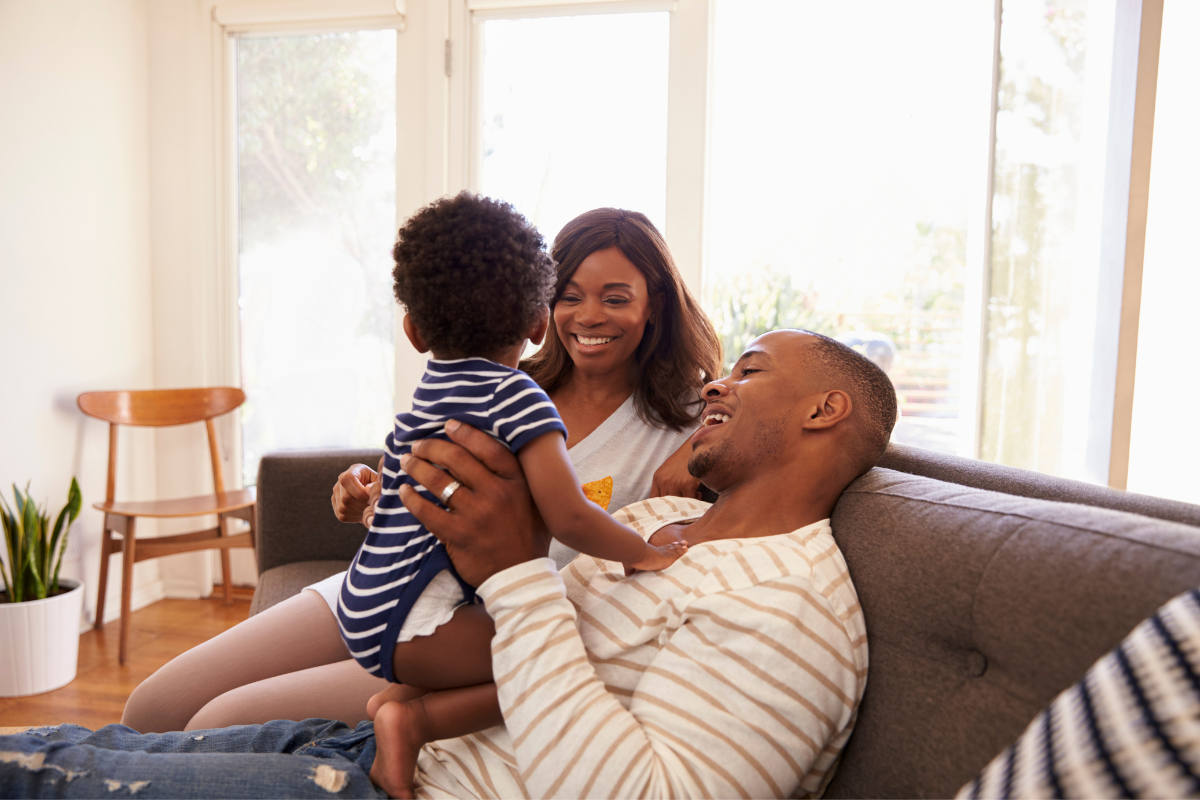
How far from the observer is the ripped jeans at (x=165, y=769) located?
2.85ft

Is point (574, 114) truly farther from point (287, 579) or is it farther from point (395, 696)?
point (395, 696)

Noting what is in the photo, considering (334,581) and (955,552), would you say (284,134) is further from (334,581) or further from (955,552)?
(955,552)

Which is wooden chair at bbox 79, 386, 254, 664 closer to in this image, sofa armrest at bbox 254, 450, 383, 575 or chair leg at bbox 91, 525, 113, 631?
chair leg at bbox 91, 525, 113, 631

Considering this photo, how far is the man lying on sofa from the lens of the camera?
852 millimetres

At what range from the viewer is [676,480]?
155 centimetres

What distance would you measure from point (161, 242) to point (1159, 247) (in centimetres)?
442

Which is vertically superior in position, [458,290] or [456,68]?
[456,68]

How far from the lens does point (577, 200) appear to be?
11.5 feet

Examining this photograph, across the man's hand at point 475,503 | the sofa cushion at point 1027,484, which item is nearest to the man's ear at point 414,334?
the man's hand at point 475,503

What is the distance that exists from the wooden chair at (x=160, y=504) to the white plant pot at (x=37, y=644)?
7.7 inches

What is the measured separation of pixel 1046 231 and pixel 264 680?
10.4 ft

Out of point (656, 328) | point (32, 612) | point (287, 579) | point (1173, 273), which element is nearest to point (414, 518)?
point (656, 328)

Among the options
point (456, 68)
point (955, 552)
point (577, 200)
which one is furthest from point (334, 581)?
point (456, 68)

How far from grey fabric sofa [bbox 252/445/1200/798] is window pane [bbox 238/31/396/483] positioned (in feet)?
9.86
